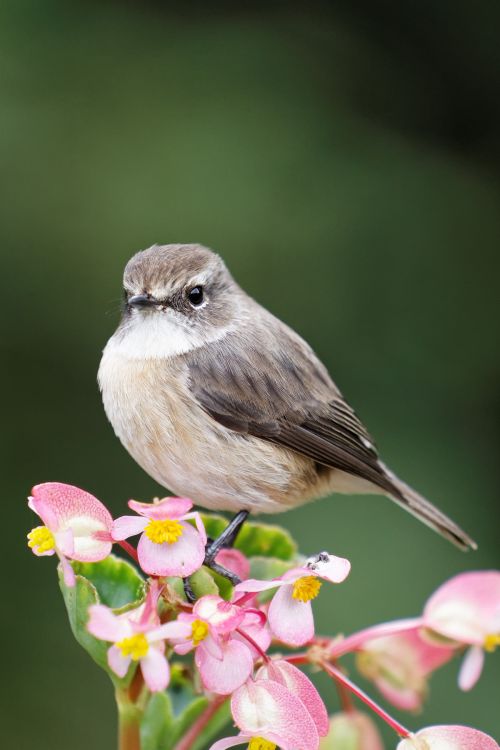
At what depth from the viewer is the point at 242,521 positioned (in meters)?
2.01

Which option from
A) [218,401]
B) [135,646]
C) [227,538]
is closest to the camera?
[135,646]

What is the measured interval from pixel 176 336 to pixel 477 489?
204 cm

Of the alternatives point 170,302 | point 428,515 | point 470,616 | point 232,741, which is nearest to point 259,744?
point 232,741

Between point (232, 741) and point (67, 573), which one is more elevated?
point (67, 573)

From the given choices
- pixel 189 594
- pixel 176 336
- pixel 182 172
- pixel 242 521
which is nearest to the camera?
pixel 189 594

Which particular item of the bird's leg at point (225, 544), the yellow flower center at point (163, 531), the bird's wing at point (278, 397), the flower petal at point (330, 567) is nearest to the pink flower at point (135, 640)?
the yellow flower center at point (163, 531)

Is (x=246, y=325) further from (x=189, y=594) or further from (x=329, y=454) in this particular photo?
(x=189, y=594)

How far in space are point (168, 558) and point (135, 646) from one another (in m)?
0.13

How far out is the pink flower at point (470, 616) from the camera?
1.46 metres

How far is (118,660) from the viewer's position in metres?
1.27

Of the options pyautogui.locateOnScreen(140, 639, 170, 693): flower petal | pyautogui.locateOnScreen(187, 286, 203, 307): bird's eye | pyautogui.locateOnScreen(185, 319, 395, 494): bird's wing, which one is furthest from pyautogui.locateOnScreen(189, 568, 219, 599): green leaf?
pyautogui.locateOnScreen(187, 286, 203, 307): bird's eye

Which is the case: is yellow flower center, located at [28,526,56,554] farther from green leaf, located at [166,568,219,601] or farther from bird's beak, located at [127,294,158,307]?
bird's beak, located at [127,294,158,307]

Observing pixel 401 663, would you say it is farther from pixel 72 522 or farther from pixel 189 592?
pixel 72 522

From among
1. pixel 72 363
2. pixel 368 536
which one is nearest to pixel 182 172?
pixel 72 363
